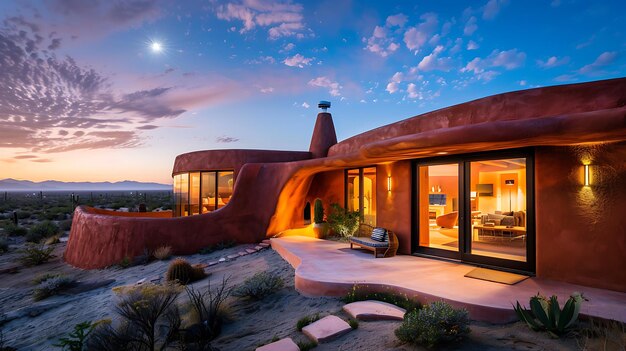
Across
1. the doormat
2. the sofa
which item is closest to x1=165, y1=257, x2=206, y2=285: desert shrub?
the doormat

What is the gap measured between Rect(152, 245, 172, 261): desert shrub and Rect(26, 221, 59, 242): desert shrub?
1104 cm

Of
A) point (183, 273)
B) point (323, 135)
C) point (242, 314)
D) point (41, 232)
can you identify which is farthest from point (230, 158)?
point (41, 232)

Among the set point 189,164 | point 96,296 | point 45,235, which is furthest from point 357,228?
point 45,235

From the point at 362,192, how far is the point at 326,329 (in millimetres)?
6263

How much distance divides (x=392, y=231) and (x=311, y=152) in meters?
6.68

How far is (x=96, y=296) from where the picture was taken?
7355mm

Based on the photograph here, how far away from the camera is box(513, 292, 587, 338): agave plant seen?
10.6ft

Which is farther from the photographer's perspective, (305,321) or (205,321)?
(205,321)

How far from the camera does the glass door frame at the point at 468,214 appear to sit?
5.67 metres

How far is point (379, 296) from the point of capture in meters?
4.81

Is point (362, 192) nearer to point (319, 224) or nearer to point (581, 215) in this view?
point (319, 224)

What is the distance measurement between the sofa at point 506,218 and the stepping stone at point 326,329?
638cm

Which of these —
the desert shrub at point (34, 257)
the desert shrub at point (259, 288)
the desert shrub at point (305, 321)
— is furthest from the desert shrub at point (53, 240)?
the desert shrub at point (305, 321)

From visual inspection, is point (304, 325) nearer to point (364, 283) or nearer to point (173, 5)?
point (364, 283)
